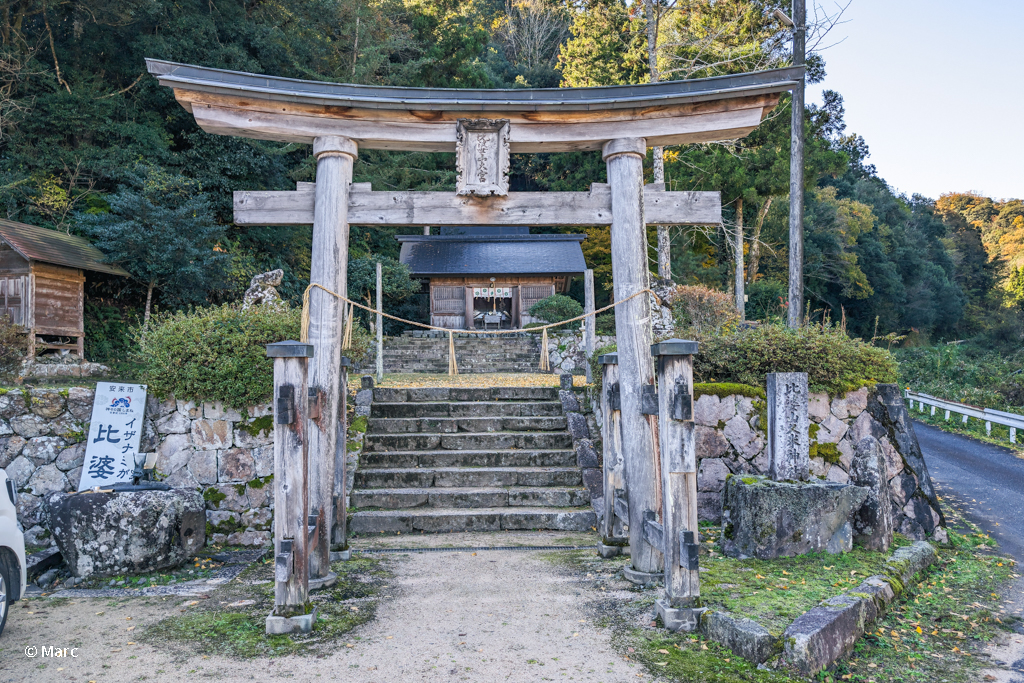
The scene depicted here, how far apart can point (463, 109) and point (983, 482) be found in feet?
31.2

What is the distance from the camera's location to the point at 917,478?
705 centimetres

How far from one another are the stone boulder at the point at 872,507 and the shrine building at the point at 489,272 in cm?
1716

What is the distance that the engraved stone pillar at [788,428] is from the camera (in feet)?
19.8

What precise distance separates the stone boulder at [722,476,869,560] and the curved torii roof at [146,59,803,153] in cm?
340

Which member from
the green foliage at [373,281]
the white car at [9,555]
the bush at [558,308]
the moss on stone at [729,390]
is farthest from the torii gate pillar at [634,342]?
the green foliage at [373,281]

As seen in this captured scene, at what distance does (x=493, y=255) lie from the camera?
2417 cm

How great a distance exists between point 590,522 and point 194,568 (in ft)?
13.1

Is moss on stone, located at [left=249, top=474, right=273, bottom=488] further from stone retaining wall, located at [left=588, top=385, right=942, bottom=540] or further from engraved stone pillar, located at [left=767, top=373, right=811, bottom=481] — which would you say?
engraved stone pillar, located at [left=767, top=373, right=811, bottom=481]

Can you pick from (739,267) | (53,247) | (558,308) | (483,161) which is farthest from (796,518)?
(739,267)

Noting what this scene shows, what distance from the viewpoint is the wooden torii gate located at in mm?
5430

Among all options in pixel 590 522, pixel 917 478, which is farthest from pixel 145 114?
pixel 917 478

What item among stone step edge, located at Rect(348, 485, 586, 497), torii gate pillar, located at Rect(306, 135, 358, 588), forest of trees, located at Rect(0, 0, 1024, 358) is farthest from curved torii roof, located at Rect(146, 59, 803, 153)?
forest of trees, located at Rect(0, 0, 1024, 358)

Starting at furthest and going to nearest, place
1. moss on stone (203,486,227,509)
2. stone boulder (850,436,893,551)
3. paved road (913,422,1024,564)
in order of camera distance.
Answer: paved road (913,422,1024,564)
moss on stone (203,486,227,509)
stone boulder (850,436,893,551)

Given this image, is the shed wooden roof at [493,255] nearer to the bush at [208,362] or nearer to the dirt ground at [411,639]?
the bush at [208,362]
